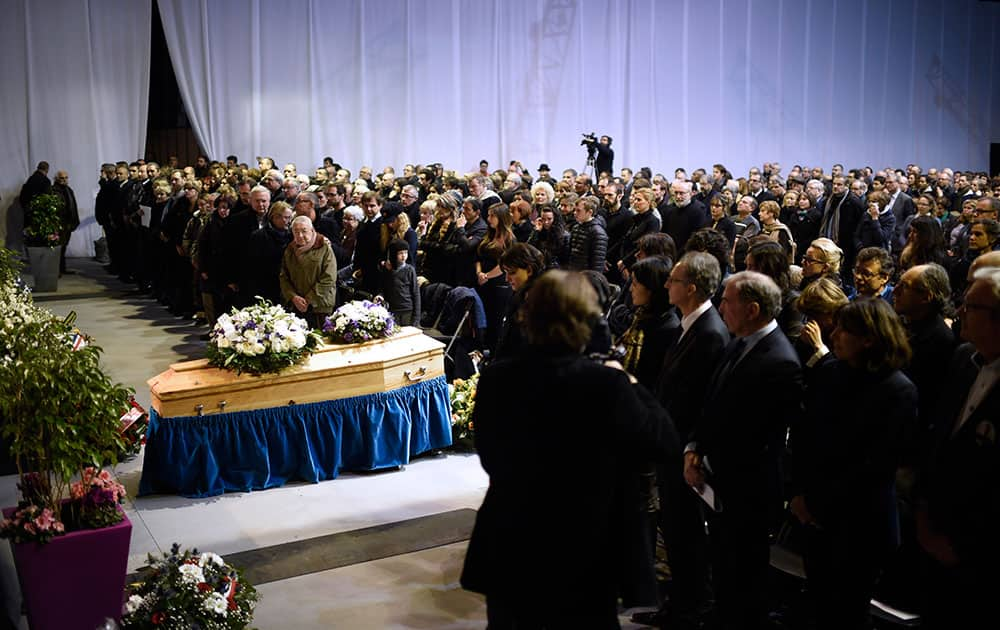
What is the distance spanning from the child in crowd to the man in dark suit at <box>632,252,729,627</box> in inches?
161

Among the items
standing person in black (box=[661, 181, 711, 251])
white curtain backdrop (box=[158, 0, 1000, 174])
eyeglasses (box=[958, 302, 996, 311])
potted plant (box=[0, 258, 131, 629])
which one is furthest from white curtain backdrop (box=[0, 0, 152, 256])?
eyeglasses (box=[958, 302, 996, 311])

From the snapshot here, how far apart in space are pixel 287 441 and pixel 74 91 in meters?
13.2

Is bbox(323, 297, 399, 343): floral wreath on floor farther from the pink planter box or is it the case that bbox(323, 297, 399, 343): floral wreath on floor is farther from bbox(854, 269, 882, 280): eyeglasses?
bbox(854, 269, 882, 280): eyeglasses

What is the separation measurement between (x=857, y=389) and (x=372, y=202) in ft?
19.6

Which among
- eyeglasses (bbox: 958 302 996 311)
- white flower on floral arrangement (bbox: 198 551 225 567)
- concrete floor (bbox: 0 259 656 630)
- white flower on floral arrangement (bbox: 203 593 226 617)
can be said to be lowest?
concrete floor (bbox: 0 259 656 630)

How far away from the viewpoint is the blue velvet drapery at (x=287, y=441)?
5504 millimetres

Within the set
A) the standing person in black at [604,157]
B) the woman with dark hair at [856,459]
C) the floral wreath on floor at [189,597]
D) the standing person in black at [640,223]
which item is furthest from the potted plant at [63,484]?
the standing person in black at [604,157]

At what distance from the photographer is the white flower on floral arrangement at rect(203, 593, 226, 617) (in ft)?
11.6

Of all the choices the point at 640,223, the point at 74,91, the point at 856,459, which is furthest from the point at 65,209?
the point at 856,459

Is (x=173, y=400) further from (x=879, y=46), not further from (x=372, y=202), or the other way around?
(x=879, y=46)

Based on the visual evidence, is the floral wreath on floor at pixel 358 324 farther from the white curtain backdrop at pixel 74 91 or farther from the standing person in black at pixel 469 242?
the white curtain backdrop at pixel 74 91

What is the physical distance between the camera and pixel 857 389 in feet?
10.8

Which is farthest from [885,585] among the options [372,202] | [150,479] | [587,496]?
[372,202]

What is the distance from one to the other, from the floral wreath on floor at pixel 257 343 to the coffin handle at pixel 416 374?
26.5 inches
